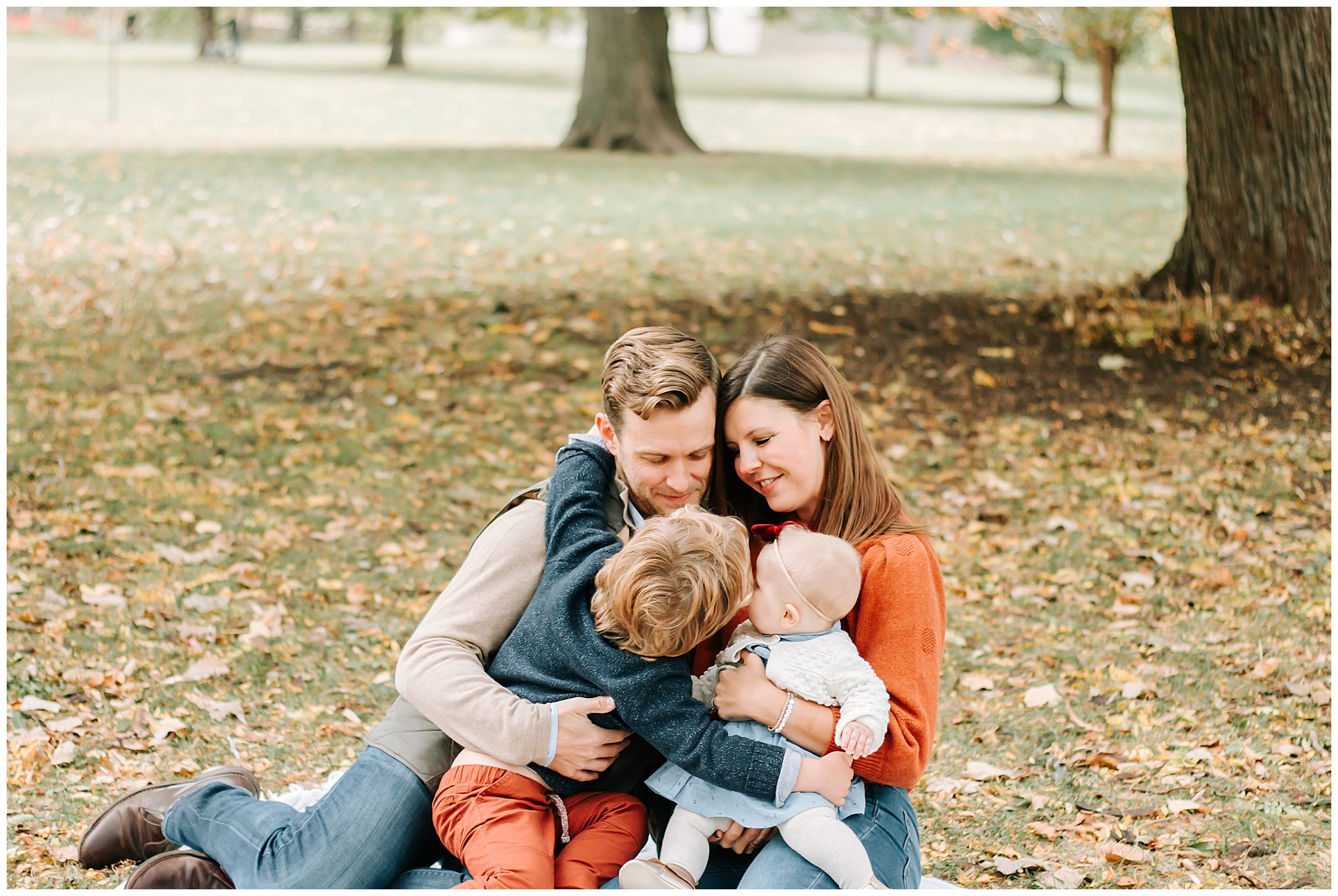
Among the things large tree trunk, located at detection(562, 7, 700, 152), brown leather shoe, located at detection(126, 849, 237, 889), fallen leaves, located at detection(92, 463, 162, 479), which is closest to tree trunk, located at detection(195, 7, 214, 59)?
large tree trunk, located at detection(562, 7, 700, 152)

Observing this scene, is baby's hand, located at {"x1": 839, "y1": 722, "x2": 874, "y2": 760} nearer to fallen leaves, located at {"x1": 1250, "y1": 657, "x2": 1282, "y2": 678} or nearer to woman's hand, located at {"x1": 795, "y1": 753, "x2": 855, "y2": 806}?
woman's hand, located at {"x1": 795, "y1": 753, "x2": 855, "y2": 806}

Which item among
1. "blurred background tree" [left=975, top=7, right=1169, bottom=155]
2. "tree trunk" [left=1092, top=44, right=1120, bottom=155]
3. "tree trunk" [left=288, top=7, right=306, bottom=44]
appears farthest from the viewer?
"tree trunk" [left=288, top=7, right=306, bottom=44]

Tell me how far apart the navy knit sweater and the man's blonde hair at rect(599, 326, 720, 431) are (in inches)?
6.7

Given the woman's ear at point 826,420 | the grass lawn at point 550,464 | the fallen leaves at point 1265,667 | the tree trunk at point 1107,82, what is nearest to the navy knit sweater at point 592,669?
the woman's ear at point 826,420

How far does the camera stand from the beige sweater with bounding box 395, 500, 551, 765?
274 cm

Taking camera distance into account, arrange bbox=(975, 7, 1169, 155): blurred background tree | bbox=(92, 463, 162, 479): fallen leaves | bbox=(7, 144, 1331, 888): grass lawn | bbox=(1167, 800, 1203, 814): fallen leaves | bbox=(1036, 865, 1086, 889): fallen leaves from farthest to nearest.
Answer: bbox=(975, 7, 1169, 155): blurred background tree, bbox=(92, 463, 162, 479): fallen leaves, bbox=(7, 144, 1331, 888): grass lawn, bbox=(1167, 800, 1203, 814): fallen leaves, bbox=(1036, 865, 1086, 889): fallen leaves

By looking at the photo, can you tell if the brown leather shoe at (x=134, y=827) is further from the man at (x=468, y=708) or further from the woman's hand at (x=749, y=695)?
the woman's hand at (x=749, y=695)

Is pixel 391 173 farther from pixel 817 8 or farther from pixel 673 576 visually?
pixel 817 8

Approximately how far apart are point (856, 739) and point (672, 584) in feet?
1.78

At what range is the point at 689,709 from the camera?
2.68 meters

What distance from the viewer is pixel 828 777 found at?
267 centimetres

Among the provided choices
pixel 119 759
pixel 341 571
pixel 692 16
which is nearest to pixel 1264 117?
pixel 341 571

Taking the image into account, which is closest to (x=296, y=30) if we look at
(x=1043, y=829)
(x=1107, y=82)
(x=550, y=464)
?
(x=1107, y=82)

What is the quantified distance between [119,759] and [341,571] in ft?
5.87
